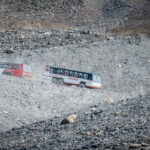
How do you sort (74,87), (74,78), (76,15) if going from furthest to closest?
1. (76,15)
2. (74,78)
3. (74,87)

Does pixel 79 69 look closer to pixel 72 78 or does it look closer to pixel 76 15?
pixel 72 78

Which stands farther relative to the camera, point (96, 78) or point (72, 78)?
point (96, 78)

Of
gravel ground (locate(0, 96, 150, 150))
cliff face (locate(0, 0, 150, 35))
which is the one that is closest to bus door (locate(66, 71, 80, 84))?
gravel ground (locate(0, 96, 150, 150))

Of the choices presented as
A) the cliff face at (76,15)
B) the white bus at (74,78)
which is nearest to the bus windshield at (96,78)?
the white bus at (74,78)

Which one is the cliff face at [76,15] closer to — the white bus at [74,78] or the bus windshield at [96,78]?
the bus windshield at [96,78]

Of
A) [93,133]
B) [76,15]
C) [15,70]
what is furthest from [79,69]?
[76,15]

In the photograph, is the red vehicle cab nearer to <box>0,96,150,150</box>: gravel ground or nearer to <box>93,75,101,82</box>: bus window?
<box>93,75,101,82</box>: bus window
